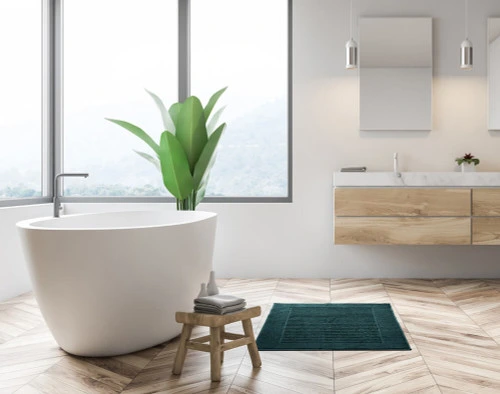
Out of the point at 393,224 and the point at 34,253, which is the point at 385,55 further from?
the point at 34,253

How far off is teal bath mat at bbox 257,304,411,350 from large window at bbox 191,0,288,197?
158 centimetres

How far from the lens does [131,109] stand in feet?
17.3

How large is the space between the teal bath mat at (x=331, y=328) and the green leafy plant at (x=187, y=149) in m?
1.17

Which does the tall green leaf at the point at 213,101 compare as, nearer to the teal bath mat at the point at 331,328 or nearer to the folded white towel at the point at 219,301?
the teal bath mat at the point at 331,328

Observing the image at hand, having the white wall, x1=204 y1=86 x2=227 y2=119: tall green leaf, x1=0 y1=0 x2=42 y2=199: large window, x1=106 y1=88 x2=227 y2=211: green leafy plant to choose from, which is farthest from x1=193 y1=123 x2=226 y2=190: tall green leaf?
x1=0 y1=0 x2=42 y2=199: large window

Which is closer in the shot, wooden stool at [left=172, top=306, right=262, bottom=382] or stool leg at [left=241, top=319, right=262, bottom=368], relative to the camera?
wooden stool at [left=172, top=306, right=262, bottom=382]

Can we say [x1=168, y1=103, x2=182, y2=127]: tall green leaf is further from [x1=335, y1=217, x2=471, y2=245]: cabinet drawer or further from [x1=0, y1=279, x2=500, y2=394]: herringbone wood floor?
[x1=0, y1=279, x2=500, y2=394]: herringbone wood floor

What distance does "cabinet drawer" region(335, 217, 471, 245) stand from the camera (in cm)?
449

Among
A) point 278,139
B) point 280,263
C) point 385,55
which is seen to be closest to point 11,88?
point 278,139

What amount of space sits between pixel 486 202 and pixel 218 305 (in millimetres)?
2847

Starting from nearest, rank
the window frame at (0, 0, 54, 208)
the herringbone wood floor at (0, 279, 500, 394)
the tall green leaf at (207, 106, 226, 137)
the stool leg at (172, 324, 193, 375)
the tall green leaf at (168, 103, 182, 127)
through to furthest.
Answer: the herringbone wood floor at (0, 279, 500, 394)
the stool leg at (172, 324, 193, 375)
the tall green leaf at (168, 103, 182, 127)
the tall green leaf at (207, 106, 226, 137)
the window frame at (0, 0, 54, 208)

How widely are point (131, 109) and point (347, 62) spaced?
78.4 inches

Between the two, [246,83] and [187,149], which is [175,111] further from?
[246,83]

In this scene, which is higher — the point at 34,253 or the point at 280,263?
the point at 34,253
